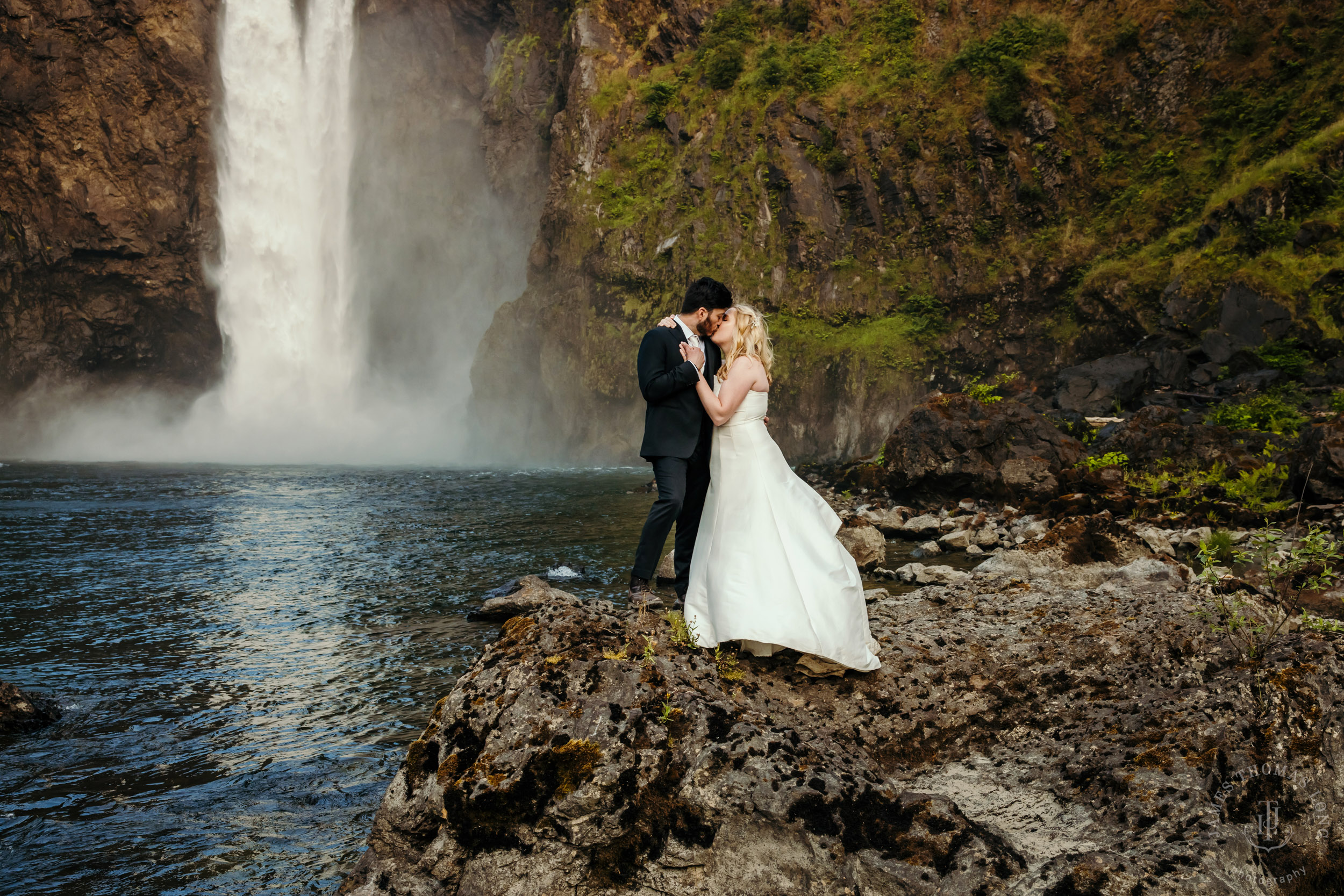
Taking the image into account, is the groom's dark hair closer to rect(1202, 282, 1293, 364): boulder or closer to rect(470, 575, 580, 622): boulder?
rect(470, 575, 580, 622): boulder

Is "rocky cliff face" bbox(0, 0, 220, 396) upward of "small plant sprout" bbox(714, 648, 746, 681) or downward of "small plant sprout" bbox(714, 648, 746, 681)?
upward

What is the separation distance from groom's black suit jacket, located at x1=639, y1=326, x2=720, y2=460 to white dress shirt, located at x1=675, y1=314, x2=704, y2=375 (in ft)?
0.16

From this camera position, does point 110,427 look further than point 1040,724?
Yes

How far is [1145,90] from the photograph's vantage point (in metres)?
29.2

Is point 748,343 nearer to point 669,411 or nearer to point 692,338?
point 692,338

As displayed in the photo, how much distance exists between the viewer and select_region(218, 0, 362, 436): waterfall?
4419 cm

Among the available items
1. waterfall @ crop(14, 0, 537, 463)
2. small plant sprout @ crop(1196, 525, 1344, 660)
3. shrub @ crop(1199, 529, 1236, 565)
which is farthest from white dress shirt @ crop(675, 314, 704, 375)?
waterfall @ crop(14, 0, 537, 463)

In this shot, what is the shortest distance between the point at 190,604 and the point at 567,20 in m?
44.9

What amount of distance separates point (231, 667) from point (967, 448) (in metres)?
13.8

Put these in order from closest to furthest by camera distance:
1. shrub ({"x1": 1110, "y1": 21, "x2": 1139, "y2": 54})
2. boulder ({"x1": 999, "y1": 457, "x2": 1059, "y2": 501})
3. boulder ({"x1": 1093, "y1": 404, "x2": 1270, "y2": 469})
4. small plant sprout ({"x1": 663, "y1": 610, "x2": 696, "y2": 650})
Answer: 1. small plant sprout ({"x1": 663, "y1": 610, "x2": 696, "y2": 650})
2. boulder ({"x1": 1093, "y1": 404, "x2": 1270, "y2": 469})
3. boulder ({"x1": 999, "y1": 457, "x2": 1059, "y2": 501})
4. shrub ({"x1": 1110, "y1": 21, "x2": 1139, "y2": 54})

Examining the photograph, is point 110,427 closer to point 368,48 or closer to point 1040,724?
point 368,48

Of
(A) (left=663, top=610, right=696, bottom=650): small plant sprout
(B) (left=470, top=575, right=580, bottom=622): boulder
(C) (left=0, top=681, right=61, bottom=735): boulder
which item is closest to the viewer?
(A) (left=663, top=610, right=696, bottom=650): small plant sprout

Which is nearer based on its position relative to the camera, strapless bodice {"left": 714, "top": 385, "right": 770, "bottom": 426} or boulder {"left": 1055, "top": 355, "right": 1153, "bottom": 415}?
strapless bodice {"left": 714, "top": 385, "right": 770, "bottom": 426}

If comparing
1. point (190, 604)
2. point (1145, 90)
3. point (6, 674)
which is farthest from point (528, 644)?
point (1145, 90)
